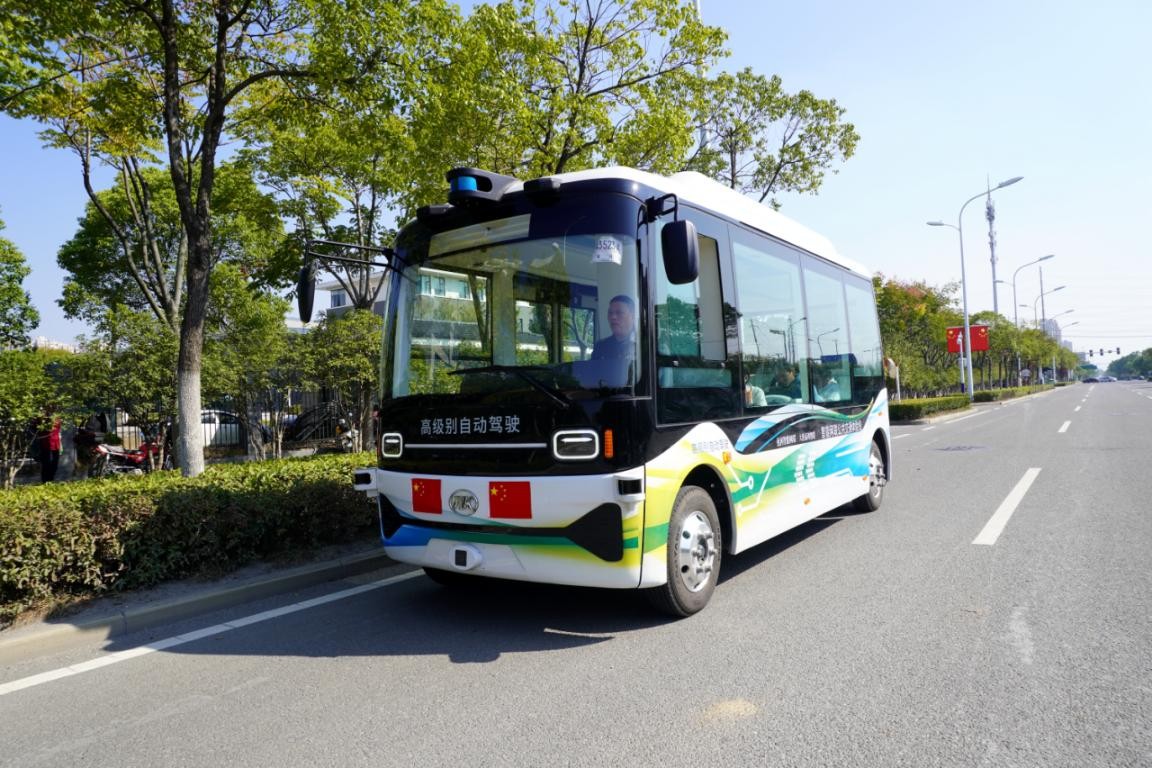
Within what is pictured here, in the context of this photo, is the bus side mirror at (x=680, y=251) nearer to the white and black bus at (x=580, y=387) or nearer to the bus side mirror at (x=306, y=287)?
the white and black bus at (x=580, y=387)

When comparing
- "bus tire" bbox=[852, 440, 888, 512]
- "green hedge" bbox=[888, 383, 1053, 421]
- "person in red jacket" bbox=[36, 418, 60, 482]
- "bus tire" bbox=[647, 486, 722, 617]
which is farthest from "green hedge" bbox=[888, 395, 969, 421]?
"person in red jacket" bbox=[36, 418, 60, 482]

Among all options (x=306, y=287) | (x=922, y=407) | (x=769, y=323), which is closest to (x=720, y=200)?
(x=769, y=323)

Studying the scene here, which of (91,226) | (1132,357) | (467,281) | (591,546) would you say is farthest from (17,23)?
(1132,357)

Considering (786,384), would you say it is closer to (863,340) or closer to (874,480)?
(863,340)

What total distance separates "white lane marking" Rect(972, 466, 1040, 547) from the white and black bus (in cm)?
226

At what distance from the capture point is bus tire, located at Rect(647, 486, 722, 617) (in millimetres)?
4594

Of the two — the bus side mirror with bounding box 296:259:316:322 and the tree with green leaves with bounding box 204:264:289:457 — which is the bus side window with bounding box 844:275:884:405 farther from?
the tree with green leaves with bounding box 204:264:289:457

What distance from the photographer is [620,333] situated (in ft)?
14.4

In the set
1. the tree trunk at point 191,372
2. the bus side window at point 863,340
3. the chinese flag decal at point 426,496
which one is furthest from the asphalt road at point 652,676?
the tree trunk at point 191,372

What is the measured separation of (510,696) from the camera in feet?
11.8

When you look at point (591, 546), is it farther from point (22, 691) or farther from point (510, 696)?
point (22, 691)

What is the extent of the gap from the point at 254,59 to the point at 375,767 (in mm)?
8382

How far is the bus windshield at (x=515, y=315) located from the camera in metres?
4.41

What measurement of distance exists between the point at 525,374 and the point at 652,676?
6.22 ft
